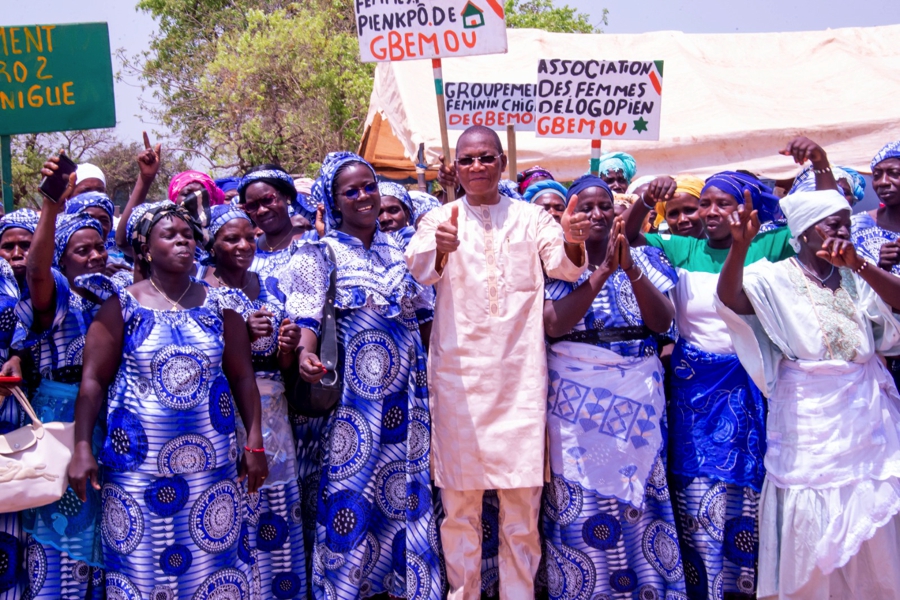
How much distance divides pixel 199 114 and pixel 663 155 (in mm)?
12894

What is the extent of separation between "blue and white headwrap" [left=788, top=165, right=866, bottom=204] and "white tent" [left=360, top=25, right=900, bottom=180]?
13.5ft

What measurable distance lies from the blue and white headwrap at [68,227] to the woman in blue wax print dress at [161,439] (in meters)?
0.43

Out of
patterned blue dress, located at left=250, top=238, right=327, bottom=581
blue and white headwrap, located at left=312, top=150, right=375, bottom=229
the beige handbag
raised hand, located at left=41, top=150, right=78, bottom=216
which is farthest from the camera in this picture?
patterned blue dress, located at left=250, top=238, right=327, bottom=581

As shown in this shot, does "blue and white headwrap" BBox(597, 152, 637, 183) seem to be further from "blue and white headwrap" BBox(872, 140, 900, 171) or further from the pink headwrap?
the pink headwrap

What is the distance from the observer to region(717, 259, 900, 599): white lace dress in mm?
3752

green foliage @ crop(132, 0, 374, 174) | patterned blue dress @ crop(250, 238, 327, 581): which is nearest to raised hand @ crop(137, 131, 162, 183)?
patterned blue dress @ crop(250, 238, 327, 581)

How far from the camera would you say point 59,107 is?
14.7 feet

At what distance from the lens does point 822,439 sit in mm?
3777

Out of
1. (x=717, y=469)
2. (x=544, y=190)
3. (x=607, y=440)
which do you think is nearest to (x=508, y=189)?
(x=544, y=190)

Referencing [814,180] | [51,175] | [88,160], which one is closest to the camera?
[51,175]

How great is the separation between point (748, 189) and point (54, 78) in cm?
355

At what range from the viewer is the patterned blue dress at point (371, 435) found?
368 cm

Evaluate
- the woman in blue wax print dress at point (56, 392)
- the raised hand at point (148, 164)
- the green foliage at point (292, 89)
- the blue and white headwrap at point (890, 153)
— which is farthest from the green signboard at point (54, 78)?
the green foliage at point (292, 89)

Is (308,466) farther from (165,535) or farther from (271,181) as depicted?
(271,181)
